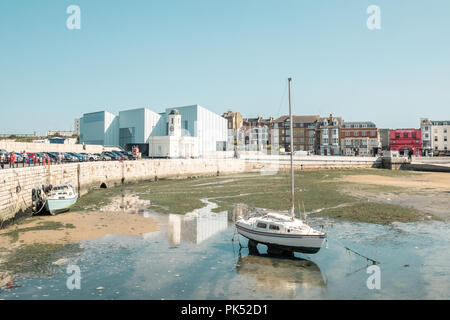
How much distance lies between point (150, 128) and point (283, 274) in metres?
83.2

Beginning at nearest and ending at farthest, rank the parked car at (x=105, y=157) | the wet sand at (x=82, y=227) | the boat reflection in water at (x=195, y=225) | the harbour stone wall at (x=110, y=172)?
the wet sand at (x=82, y=227) < the boat reflection in water at (x=195, y=225) < the harbour stone wall at (x=110, y=172) < the parked car at (x=105, y=157)

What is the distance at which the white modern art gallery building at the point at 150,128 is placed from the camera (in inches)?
3497

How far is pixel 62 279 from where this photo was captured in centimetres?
1490

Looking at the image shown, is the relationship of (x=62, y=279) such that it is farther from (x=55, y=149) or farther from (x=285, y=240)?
(x=55, y=149)

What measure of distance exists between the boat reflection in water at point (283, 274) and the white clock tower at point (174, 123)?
236 feet

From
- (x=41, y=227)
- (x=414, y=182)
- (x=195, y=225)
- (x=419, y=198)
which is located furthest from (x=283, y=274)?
(x=414, y=182)

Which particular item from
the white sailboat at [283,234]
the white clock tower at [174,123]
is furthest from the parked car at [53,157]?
the white sailboat at [283,234]

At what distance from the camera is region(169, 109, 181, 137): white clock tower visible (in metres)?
88.6

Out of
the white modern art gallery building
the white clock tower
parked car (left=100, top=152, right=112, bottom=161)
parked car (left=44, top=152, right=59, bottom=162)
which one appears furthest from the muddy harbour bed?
the white modern art gallery building

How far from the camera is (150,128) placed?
94.6 metres

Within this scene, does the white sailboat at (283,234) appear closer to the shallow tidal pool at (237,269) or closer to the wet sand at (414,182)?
the shallow tidal pool at (237,269)

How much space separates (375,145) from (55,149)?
305 feet

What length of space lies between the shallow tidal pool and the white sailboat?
25.4 inches

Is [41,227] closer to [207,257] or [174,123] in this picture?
[207,257]
